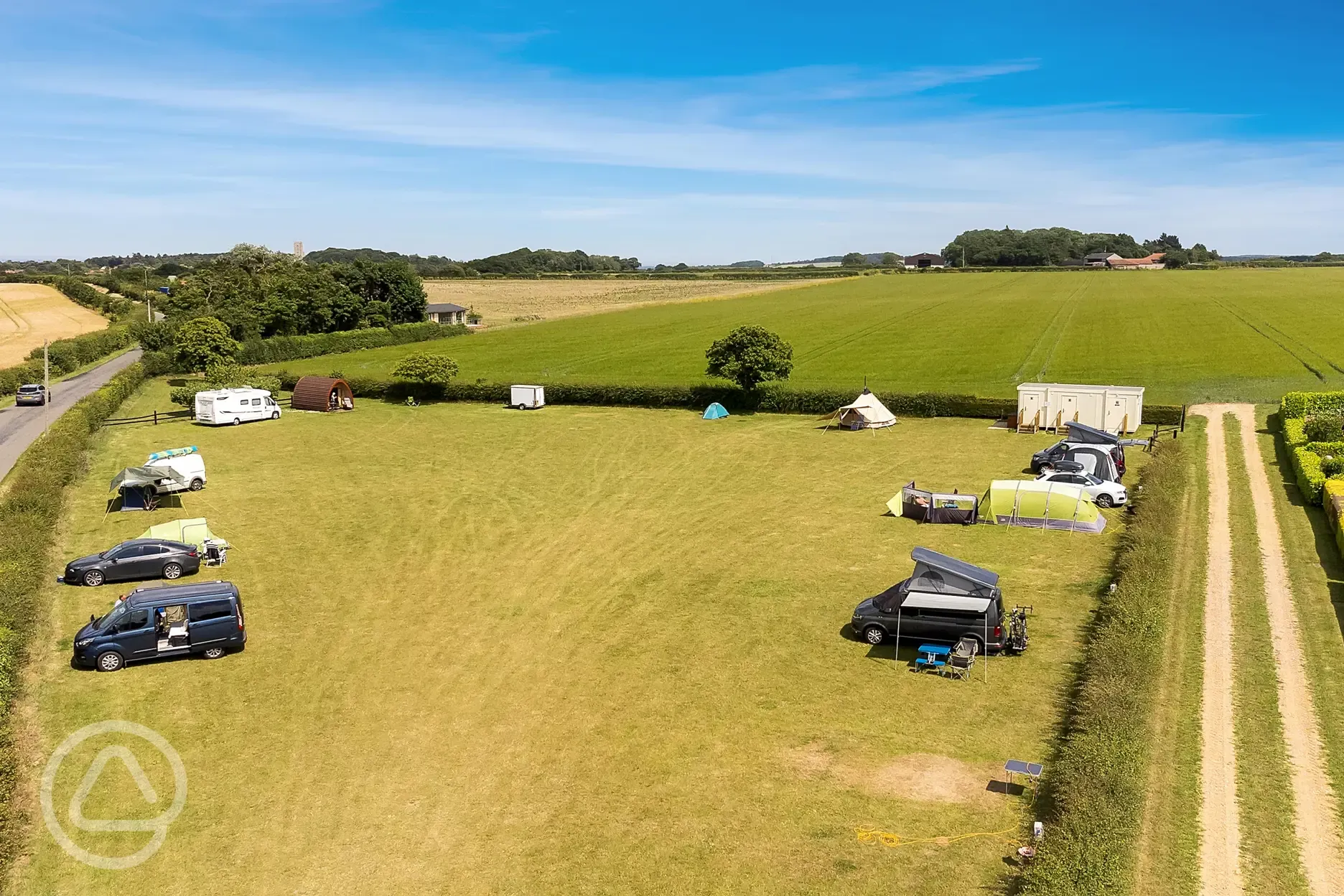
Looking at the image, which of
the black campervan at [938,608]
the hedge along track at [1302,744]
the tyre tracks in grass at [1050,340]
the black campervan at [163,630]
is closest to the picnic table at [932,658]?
the black campervan at [938,608]

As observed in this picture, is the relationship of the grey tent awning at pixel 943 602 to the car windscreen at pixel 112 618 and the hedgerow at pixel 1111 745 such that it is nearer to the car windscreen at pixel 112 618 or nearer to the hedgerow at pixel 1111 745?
the hedgerow at pixel 1111 745

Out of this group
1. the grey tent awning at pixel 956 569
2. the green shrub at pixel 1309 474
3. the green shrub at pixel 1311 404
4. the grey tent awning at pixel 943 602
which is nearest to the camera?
the grey tent awning at pixel 943 602

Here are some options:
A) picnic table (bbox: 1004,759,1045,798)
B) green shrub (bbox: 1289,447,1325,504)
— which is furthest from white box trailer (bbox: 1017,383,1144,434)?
picnic table (bbox: 1004,759,1045,798)

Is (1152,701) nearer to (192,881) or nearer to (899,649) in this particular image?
(899,649)

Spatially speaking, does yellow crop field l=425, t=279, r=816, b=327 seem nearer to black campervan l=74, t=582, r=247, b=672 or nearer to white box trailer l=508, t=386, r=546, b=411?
white box trailer l=508, t=386, r=546, b=411

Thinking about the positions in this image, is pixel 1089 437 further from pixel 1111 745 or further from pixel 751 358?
pixel 1111 745

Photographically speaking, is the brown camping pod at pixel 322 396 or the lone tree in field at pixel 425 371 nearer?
the brown camping pod at pixel 322 396

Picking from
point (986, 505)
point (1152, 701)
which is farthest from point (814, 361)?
point (1152, 701)
